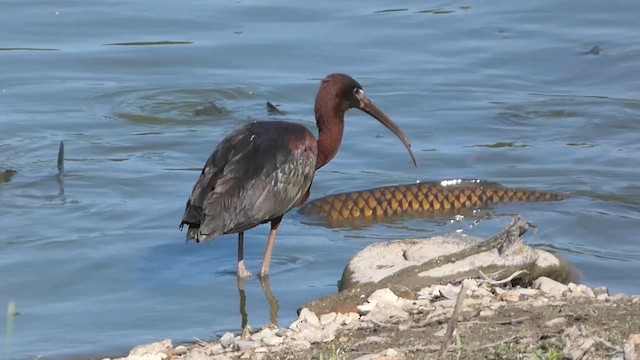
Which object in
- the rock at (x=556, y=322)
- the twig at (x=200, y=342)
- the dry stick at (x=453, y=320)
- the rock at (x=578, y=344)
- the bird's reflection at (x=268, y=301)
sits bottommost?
the bird's reflection at (x=268, y=301)

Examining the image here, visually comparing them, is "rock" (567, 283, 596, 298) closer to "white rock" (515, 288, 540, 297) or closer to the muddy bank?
the muddy bank

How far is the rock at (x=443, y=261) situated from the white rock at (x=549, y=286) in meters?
0.19

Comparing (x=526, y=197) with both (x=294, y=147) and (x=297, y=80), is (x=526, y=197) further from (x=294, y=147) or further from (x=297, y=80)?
(x=297, y=80)

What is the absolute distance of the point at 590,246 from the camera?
10086 millimetres

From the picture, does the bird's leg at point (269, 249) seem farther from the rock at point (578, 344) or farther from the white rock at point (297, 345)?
the rock at point (578, 344)

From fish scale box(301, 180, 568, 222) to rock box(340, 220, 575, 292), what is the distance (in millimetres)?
2077

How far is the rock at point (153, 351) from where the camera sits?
6915 mm

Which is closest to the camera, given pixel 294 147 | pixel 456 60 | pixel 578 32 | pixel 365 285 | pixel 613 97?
pixel 365 285

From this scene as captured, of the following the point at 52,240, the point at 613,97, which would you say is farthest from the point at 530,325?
the point at 613,97

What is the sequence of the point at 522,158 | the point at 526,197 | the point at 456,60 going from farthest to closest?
the point at 456,60 < the point at 522,158 < the point at 526,197

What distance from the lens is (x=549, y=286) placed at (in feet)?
25.7

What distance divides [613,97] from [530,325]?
27.5ft

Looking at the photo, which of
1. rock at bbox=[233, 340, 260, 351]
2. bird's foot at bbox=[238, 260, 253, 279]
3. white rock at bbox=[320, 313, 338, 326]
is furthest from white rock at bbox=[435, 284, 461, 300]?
bird's foot at bbox=[238, 260, 253, 279]

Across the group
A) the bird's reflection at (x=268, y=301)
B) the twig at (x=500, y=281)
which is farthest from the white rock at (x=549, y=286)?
the bird's reflection at (x=268, y=301)
